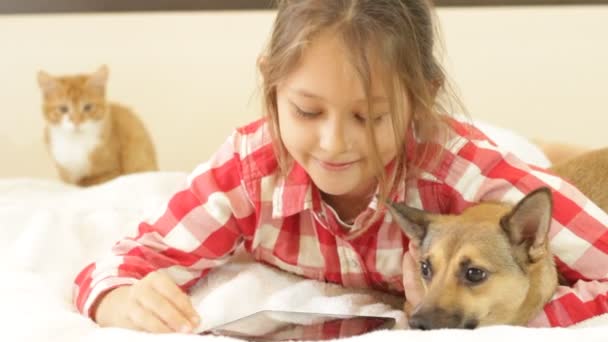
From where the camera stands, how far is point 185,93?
2604 mm

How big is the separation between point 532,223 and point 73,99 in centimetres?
160

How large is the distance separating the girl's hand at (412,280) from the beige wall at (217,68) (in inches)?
44.0

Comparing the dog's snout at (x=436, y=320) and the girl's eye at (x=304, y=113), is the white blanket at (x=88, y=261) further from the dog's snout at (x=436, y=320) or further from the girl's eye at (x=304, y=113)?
the girl's eye at (x=304, y=113)

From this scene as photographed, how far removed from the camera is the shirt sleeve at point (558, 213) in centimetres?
121

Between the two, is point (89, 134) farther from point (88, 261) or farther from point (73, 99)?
A: point (88, 261)

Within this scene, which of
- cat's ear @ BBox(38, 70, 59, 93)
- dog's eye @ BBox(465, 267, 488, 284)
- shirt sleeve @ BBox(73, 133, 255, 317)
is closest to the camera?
dog's eye @ BBox(465, 267, 488, 284)

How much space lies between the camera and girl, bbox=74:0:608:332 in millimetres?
1140

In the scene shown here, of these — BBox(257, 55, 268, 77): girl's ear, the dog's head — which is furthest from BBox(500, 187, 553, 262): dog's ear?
BBox(257, 55, 268, 77): girl's ear

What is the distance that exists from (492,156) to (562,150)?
85 centimetres

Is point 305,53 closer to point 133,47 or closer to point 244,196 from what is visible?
point 244,196

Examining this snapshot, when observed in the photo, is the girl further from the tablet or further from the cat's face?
the cat's face

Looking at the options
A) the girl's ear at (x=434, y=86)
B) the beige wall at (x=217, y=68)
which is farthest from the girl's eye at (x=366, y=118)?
the beige wall at (x=217, y=68)

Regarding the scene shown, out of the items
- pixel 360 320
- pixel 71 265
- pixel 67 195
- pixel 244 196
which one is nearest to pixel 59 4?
pixel 67 195

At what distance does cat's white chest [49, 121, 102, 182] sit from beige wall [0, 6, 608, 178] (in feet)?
1.16
